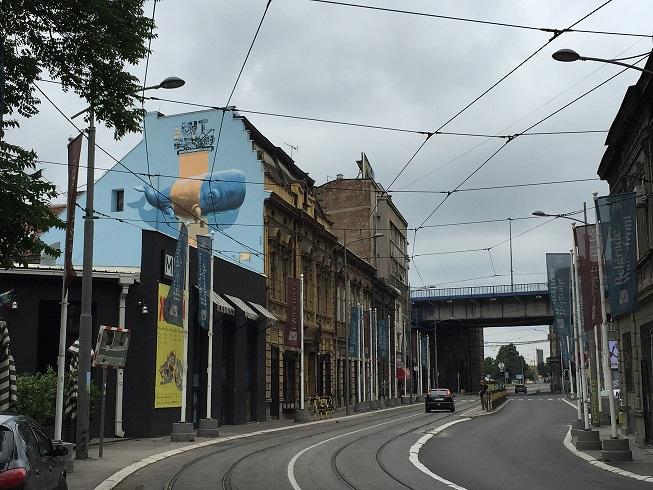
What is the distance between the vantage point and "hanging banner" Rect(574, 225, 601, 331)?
76.4ft

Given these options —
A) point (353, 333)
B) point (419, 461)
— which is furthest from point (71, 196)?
point (353, 333)

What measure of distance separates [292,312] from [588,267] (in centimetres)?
1830

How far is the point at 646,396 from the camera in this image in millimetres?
23219

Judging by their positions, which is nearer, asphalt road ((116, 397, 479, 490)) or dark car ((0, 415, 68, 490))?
dark car ((0, 415, 68, 490))

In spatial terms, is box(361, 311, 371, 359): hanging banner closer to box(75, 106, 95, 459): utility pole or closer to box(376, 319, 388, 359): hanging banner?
Result: box(376, 319, 388, 359): hanging banner

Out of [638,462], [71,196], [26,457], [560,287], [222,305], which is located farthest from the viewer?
[222,305]

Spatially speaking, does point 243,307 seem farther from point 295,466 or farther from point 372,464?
point 295,466

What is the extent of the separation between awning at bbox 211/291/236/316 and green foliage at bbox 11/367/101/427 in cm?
998

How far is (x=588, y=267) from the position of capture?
Result: 23.6 metres

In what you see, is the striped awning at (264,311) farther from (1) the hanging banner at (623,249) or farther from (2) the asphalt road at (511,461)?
(1) the hanging banner at (623,249)

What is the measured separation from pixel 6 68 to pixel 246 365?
2523 centimetres

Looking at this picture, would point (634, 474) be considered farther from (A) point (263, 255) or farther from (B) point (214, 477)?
(A) point (263, 255)

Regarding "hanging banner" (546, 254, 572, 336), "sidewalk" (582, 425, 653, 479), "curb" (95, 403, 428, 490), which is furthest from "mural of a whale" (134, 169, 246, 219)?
"sidewalk" (582, 425, 653, 479)

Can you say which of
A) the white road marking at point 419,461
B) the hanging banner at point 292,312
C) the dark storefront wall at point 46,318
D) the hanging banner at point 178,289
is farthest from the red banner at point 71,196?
the hanging banner at point 292,312
